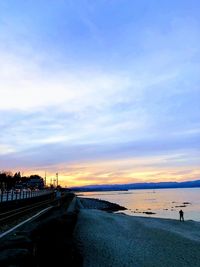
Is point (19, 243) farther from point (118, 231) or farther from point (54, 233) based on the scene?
point (118, 231)

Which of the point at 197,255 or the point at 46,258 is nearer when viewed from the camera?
the point at 46,258

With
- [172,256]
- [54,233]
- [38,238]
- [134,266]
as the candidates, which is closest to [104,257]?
[134,266]

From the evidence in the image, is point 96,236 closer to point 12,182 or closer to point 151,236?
point 151,236

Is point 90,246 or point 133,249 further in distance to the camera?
point 133,249

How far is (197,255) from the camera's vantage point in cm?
2295

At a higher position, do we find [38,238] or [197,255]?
[38,238]

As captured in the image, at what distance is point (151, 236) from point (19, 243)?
19688mm

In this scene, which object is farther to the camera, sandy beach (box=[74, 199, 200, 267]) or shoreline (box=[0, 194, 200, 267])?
sandy beach (box=[74, 199, 200, 267])

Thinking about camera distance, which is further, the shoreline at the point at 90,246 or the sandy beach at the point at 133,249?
the sandy beach at the point at 133,249

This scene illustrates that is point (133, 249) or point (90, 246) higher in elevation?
point (90, 246)

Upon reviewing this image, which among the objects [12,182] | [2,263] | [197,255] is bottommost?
[197,255]

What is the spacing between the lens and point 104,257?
1891 cm

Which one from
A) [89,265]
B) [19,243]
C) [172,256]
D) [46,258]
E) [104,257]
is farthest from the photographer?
[172,256]

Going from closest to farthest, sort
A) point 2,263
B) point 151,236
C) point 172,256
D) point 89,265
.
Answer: point 2,263 < point 89,265 < point 172,256 < point 151,236
